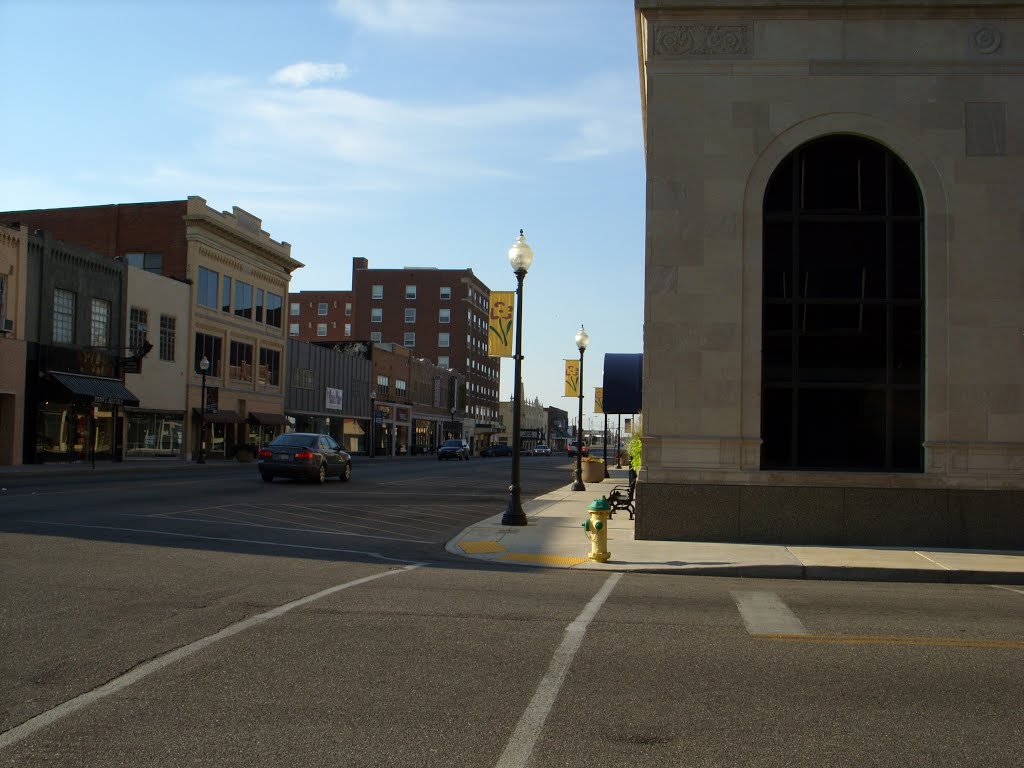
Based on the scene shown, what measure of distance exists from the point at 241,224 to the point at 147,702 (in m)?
53.4

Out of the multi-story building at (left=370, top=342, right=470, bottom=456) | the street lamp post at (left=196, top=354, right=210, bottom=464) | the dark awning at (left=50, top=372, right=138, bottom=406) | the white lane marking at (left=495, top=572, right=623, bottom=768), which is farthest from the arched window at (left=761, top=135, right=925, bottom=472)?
the multi-story building at (left=370, top=342, right=470, bottom=456)

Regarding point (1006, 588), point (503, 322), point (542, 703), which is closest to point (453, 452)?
point (503, 322)

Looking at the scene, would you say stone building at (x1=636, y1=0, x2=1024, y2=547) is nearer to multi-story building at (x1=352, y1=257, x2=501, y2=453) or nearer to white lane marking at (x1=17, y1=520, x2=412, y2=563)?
white lane marking at (x1=17, y1=520, x2=412, y2=563)

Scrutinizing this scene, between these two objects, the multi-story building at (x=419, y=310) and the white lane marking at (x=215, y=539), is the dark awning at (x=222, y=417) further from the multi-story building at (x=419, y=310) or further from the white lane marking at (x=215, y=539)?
the multi-story building at (x=419, y=310)

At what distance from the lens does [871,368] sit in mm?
15016

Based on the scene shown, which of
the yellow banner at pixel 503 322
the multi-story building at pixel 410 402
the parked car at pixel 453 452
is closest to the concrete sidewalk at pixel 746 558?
the yellow banner at pixel 503 322

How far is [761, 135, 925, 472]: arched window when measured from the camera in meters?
14.9

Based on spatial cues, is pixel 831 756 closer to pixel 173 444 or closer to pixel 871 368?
pixel 871 368

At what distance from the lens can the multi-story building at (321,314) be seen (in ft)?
403

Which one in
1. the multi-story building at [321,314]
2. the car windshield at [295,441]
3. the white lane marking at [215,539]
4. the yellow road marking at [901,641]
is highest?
the multi-story building at [321,314]

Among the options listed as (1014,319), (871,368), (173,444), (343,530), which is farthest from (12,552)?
(173,444)

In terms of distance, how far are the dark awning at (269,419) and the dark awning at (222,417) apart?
4.19 feet

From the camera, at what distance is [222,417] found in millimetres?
51781

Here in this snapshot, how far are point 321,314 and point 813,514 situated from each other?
375 ft
